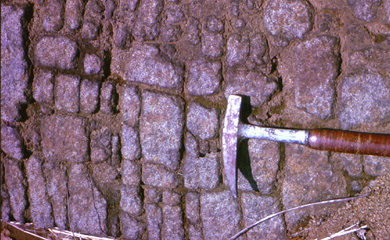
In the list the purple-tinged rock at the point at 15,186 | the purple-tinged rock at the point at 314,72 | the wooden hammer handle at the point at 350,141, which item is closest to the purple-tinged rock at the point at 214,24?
the purple-tinged rock at the point at 314,72

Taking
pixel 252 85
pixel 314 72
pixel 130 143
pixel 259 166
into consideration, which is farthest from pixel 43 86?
pixel 314 72

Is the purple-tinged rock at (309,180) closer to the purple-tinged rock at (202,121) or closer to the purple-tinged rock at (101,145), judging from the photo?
the purple-tinged rock at (202,121)

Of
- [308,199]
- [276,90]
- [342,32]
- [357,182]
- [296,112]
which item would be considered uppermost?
[342,32]

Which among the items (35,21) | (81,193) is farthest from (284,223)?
(35,21)

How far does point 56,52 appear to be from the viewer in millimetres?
2590

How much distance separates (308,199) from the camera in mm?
2500

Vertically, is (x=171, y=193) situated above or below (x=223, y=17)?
below

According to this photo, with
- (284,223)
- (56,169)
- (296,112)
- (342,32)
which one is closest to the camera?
(342,32)

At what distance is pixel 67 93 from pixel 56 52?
1.03 feet

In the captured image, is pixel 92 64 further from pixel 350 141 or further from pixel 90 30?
pixel 350 141

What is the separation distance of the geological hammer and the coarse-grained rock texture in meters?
A: 0.19

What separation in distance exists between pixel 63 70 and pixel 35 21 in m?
0.43

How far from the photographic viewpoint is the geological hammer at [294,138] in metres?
2.10

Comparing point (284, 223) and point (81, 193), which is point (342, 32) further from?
point (81, 193)
